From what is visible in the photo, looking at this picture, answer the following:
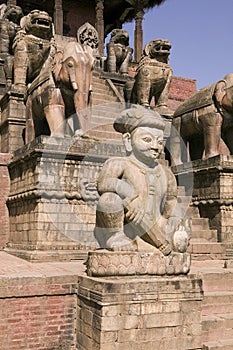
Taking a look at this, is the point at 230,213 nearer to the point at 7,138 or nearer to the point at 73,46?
the point at 73,46

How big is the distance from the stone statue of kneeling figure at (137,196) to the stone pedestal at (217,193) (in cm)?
425

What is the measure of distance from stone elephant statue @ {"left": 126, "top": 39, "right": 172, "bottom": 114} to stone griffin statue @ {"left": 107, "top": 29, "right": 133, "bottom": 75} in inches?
152

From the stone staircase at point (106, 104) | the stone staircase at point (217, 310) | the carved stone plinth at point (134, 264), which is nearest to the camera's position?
the carved stone plinth at point (134, 264)

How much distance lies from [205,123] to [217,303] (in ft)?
18.5

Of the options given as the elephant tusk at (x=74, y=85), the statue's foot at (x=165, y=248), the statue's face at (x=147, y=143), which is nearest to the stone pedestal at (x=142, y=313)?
the statue's foot at (x=165, y=248)

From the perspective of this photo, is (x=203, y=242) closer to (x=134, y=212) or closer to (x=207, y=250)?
(x=207, y=250)

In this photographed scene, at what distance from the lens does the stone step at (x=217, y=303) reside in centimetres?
609

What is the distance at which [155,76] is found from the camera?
1286 centimetres

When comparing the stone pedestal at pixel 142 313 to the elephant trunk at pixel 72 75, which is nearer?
the stone pedestal at pixel 142 313

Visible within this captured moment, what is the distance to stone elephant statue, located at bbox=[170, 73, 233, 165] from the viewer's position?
10.6 meters

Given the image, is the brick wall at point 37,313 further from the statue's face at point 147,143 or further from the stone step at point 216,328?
the statue's face at point 147,143

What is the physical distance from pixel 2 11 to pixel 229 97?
10.7 m

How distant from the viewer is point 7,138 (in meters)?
11.2

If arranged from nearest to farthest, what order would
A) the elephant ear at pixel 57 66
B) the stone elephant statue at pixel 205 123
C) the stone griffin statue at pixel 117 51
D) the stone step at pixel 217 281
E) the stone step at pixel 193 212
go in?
the stone step at pixel 217 281 < the elephant ear at pixel 57 66 < the stone step at pixel 193 212 < the stone elephant statue at pixel 205 123 < the stone griffin statue at pixel 117 51
